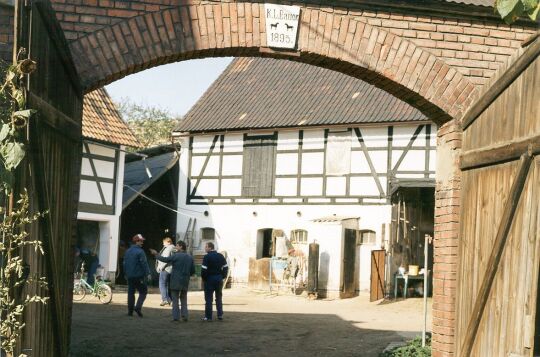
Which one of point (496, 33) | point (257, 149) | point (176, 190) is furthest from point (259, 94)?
point (496, 33)

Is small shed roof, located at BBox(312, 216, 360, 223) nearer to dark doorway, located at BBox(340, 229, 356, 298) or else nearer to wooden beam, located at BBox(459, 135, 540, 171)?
dark doorway, located at BBox(340, 229, 356, 298)

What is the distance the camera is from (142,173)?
32.2 meters

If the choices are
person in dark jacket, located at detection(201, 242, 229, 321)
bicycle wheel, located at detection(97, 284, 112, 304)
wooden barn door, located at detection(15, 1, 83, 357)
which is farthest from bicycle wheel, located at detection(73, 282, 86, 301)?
wooden barn door, located at detection(15, 1, 83, 357)

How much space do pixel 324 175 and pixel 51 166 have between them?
21.2m

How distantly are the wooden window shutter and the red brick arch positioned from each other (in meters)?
20.0

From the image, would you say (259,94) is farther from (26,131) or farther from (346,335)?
(26,131)

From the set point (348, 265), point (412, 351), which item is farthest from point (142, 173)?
point (412, 351)

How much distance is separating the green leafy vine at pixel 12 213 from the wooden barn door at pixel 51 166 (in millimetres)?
325

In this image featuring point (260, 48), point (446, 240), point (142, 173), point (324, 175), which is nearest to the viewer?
point (260, 48)

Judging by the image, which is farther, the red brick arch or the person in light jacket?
the person in light jacket

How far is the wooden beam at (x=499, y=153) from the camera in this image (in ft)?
23.0

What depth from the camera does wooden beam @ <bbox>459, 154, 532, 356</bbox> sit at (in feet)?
23.5

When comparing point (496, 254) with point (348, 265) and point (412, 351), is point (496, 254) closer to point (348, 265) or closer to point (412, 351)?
point (412, 351)

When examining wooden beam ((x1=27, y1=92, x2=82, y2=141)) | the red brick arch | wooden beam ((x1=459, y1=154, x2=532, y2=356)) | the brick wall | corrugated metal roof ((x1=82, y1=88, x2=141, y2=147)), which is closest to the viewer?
wooden beam ((x1=27, y1=92, x2=82, y2=141))
